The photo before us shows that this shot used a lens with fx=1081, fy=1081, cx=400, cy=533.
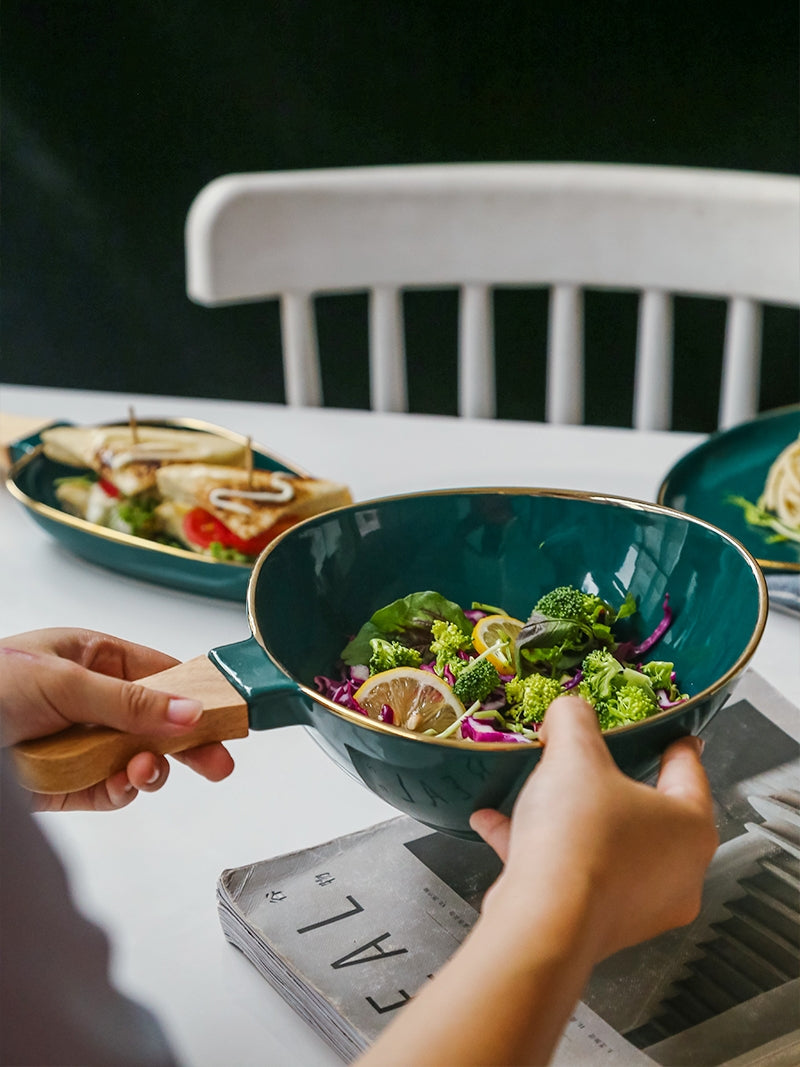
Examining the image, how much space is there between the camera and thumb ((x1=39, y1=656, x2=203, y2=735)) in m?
0.58

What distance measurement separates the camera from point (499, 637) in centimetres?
76

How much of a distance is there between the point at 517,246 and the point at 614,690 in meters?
0.99

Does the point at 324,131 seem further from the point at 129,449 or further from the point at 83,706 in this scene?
the point at 83,706

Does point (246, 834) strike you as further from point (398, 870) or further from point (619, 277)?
point (619, 277)

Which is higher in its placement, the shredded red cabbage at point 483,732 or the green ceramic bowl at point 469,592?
the green ceramic bowl at point 469,592

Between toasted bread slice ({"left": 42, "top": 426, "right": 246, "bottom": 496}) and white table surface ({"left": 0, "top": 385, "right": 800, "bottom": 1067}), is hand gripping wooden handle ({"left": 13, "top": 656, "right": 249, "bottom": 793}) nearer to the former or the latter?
white table surface ({"left": 0, "top": 385, "right": 800, "bottom": 1067})

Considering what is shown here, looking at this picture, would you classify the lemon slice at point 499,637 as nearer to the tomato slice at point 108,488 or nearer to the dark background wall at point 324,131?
the tomato slice at point 108,488

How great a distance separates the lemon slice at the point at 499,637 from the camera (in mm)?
728

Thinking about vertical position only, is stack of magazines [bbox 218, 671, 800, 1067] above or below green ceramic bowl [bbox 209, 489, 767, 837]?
below

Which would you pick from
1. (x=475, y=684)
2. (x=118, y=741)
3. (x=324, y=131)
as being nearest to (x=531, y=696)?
(x=475, y=684)

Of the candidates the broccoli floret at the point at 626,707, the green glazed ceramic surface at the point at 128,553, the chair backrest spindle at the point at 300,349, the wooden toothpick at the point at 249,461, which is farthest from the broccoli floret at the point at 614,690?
the chair backrest spindle at the point at 300,349

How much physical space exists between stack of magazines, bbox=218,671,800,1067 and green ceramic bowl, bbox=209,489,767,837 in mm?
63

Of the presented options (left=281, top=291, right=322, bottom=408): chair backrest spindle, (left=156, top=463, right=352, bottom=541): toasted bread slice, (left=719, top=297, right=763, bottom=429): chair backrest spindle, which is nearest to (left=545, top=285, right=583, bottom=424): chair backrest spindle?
(left=719, top=297, right=763, bottom=429): chair backrest spindle

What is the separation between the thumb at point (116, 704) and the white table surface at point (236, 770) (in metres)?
0.10
